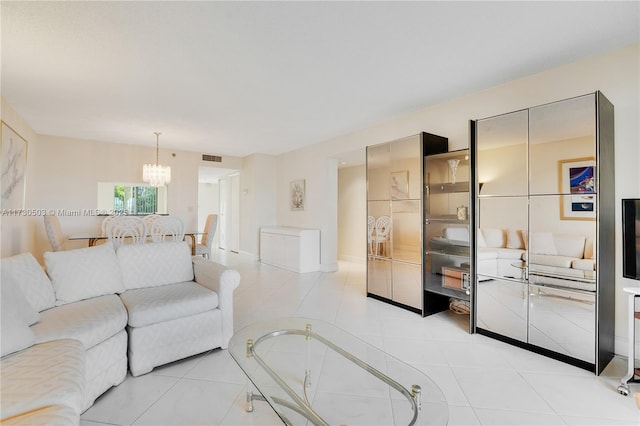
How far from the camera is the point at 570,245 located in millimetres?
2281

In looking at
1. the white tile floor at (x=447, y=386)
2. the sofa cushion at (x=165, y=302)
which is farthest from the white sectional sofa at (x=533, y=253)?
the sofa cushion at (x=165, y=302)

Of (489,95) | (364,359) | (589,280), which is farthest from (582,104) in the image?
(364,359)

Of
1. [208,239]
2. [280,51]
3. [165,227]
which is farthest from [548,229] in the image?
[165,227]

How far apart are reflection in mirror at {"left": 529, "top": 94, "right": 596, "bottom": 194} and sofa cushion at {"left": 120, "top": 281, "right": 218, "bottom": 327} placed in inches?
116

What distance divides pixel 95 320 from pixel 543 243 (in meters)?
3.37

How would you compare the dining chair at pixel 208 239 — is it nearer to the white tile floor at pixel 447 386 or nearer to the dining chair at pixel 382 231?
the white tile floor at pixel 447 386

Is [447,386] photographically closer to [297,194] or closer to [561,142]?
[561,142]

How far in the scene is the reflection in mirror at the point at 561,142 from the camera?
2197 millimetres

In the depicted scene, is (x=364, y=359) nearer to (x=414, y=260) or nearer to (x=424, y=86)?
(x=414, y=260)

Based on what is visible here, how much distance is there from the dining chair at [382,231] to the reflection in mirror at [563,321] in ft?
5.47

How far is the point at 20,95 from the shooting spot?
3.38m

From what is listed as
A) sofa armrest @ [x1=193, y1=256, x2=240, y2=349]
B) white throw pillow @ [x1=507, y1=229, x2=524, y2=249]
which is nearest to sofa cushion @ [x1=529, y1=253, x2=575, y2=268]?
white throw pillow @ [x1=507, y1=229, x2=524, y2=249]

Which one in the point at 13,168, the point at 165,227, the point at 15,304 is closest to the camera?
the point at 15,304

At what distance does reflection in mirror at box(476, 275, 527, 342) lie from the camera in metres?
2.54
